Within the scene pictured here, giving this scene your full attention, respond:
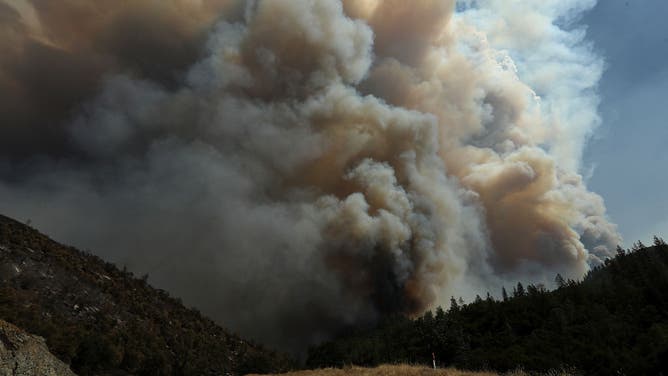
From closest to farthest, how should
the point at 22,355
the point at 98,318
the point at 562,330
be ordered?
the point at 22,355 → the point at 98,318 → the point at 562,330

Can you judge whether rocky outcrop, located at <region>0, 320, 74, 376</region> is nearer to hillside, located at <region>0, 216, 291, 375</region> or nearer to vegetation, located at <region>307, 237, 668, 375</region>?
hillside, located at <region>0, 216, 291, 375</region>

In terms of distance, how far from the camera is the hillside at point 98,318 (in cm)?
3556

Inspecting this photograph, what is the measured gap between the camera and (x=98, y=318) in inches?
2293

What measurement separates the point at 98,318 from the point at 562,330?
14351cm

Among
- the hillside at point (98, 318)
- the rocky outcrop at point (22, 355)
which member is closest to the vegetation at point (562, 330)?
the hillside at point (98, 318)

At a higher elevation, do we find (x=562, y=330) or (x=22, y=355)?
(x=562, y=330)

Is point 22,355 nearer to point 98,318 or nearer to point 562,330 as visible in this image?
point 98,318

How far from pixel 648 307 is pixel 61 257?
174 metres

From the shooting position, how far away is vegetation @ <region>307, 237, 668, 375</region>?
11231cm

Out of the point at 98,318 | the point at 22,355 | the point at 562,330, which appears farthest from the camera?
the point at 562,330

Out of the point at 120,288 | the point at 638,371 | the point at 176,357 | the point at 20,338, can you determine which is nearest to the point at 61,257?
the point at 120,288

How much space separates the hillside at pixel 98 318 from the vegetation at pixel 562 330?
4139 centimetres

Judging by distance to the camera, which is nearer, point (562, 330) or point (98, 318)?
point (98, 318)

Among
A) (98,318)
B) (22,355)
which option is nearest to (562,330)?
(98,318)
